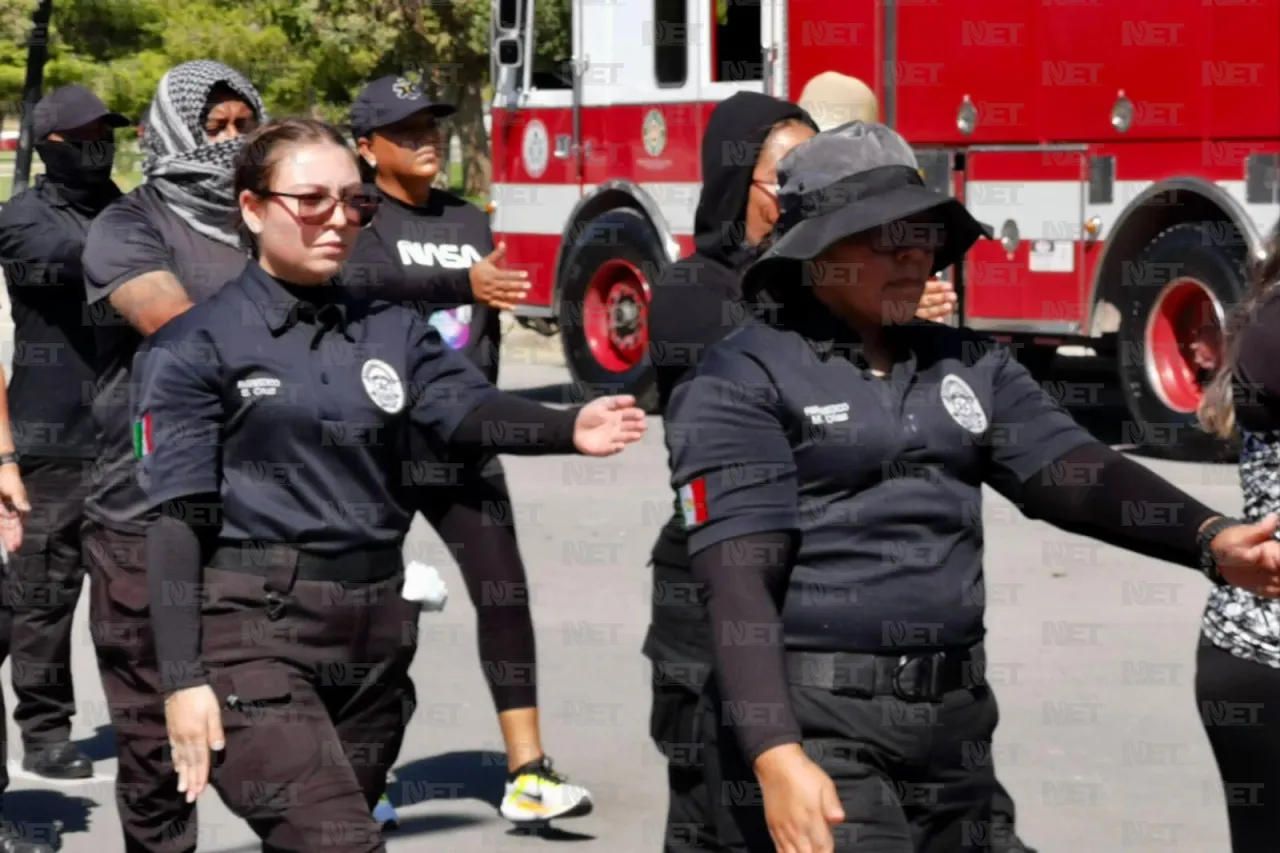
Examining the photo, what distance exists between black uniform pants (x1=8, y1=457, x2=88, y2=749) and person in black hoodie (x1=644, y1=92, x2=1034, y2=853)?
244cm

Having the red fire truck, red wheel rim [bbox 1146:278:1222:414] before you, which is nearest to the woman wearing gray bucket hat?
the red fire truck

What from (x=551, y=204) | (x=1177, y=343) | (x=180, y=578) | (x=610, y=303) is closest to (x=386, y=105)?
(x=180, y=578)

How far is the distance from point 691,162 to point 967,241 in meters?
11.1

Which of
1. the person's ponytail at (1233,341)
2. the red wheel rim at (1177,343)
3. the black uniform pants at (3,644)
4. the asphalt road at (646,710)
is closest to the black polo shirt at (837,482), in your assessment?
the person's ponytail at (1233,341)

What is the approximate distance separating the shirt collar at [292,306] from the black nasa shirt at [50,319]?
2331 millimetres

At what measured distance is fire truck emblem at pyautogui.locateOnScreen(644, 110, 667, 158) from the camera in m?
15.0

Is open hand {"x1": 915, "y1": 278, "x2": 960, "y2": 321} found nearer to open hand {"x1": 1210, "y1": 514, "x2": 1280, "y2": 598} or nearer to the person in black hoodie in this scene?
the person in black hoodie

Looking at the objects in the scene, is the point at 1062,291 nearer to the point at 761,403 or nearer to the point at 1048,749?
the point at 1048,749

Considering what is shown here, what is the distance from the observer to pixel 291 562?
418 centimetres

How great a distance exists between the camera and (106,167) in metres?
6.59

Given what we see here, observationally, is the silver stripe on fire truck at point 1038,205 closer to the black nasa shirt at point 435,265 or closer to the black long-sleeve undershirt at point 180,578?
the black nasa shirt at point 435,265

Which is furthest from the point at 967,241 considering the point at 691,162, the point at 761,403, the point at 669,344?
the point at 691,162

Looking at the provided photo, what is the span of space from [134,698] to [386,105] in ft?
6.15

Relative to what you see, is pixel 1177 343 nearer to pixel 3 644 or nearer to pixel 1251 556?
pixel 3 644
